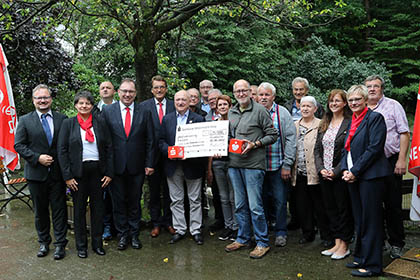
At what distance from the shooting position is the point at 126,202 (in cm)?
545

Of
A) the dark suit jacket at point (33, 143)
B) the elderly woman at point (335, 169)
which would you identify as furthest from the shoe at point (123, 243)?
the elderly woman at point (335, 169)

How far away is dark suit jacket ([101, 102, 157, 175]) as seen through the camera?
17.2 feet

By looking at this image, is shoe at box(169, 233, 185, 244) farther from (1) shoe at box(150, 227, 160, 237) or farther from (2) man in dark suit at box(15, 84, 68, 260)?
(2) man in dark suit at box(15, 84, 68, 260)

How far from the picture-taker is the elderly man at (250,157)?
492 centimetres

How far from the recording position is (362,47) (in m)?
21.4

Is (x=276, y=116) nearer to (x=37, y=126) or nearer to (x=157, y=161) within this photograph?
(x=157, y=161)

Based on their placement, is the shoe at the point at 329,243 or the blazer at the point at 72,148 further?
the shoe at the point at 329,243

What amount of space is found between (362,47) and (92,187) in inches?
783

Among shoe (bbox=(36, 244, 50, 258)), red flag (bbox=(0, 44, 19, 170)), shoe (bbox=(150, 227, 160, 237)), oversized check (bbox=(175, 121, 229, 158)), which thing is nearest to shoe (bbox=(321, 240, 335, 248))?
oversized check (bbox=(175, 121, 229, 158))

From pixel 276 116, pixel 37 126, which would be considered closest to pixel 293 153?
pixel 276 116

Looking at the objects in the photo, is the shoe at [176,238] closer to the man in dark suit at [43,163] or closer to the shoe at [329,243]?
the man in dark suit at [43,163]

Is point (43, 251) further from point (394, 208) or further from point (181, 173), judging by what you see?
point (394, 208)

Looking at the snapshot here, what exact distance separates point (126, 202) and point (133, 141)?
2.87 ft

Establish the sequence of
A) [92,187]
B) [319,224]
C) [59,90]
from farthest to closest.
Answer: [59,90], [319,224], [92,187]
